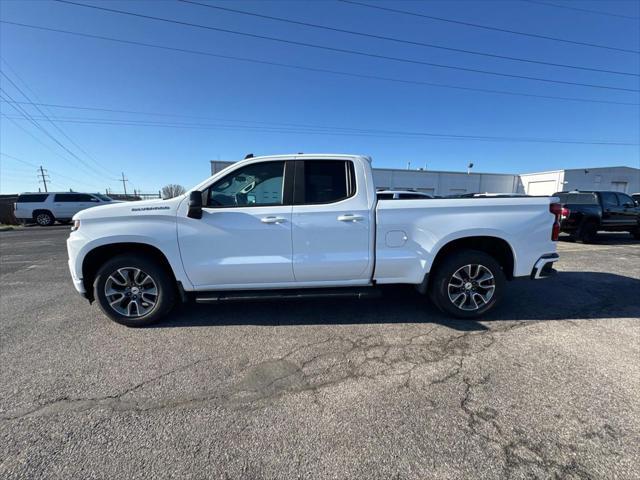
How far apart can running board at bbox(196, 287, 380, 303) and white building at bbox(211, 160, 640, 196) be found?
85.0 ft

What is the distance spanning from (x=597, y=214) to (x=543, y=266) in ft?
28.0

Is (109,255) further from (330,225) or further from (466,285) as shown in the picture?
(466,285)

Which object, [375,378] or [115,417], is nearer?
[115,417]

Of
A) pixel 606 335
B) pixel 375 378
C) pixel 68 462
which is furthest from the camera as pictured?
pixel 606 335

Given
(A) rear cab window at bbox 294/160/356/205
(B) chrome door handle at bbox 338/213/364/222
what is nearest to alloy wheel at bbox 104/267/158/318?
(A) rear cab window at bbox 294/160/356/205

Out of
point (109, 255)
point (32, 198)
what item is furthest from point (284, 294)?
point (32, 198)

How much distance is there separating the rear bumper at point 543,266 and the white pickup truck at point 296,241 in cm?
1

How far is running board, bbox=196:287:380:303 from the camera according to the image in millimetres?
3377

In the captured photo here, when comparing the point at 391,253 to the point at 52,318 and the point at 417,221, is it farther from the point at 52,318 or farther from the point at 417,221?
the point at 52,318

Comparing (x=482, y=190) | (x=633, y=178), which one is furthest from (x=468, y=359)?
(x=633, y=178)

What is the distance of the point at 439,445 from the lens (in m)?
1.82

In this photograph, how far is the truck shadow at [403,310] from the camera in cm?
357

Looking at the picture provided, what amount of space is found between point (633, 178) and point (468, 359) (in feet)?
143

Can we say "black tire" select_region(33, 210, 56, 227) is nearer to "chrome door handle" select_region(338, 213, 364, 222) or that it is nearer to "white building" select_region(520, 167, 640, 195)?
"chrome door handle" select_region(338, 213, 364, 222)
